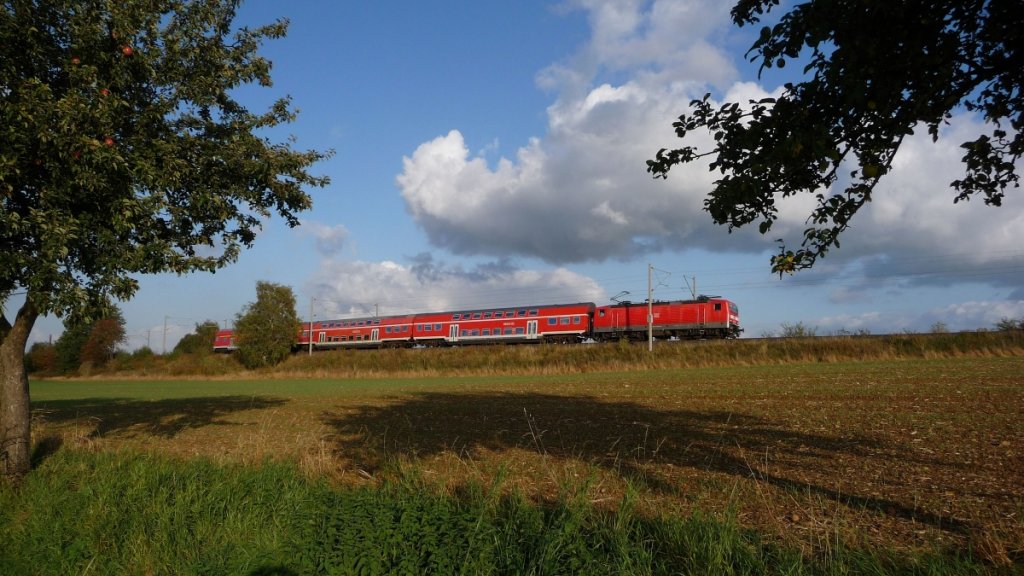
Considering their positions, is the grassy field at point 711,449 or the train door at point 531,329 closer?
the grassy field at point 711,449

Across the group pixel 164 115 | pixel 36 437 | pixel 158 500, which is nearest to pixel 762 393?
pixel 158 500

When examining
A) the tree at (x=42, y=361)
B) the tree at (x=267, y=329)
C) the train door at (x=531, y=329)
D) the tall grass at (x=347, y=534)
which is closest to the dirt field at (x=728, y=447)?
the tall grass at (x=347, y=534)

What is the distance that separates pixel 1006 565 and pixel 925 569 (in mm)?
555

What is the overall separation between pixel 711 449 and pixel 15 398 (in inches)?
453

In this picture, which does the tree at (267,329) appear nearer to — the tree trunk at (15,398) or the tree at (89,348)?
the tree at (89,348)

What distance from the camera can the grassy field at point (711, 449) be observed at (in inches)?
201

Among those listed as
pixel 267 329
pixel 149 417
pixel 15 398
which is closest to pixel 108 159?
pixel 15 398

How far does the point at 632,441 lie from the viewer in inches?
369

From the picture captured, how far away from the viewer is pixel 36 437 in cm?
1231

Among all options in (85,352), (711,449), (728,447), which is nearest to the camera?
(711,449)

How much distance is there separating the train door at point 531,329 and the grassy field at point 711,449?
2931cm

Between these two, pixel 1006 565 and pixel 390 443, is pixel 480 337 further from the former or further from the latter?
pixel 1006 565

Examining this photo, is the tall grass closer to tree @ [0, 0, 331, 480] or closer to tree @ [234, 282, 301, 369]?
tree @ [0, 0, 331, 480]

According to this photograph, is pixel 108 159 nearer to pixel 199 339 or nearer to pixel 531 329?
pixel 531 329
